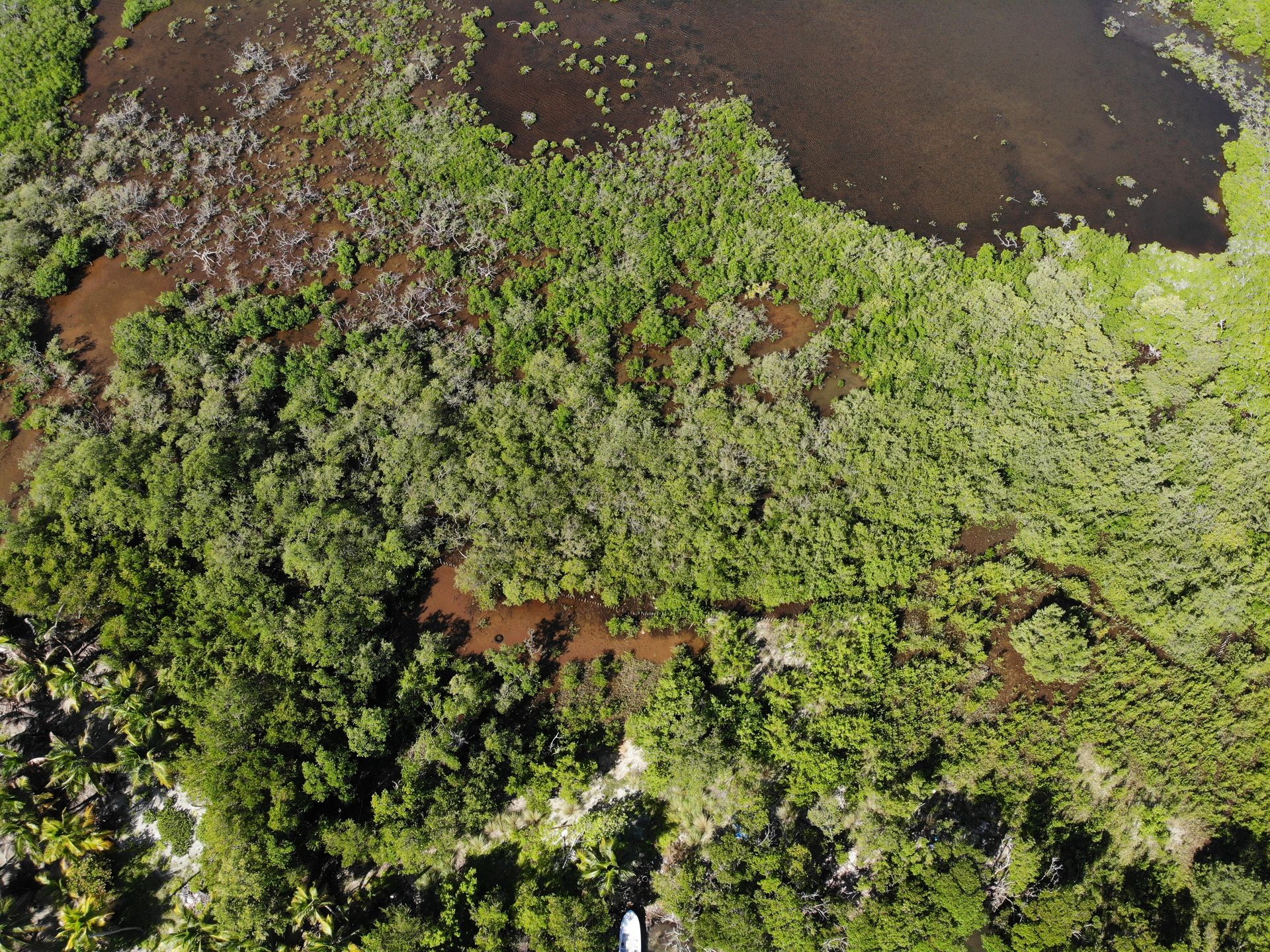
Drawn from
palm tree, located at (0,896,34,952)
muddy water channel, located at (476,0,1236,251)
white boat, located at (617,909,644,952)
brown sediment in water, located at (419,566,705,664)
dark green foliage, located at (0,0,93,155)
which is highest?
muddy water channel, located at (476,0,1236,251)

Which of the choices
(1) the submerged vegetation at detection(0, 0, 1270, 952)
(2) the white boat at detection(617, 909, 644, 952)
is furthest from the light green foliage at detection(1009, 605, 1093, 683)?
(2) the white boat at detection(617, 909, 644, 952)

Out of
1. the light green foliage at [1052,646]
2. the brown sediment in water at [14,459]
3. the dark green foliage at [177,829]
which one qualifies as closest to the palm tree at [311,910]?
the dark green foliage at [177,829]

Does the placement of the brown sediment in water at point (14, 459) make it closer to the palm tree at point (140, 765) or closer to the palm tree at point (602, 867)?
the palm tree at point (140, 765)

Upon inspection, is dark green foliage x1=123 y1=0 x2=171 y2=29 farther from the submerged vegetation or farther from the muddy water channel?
the muddy water channel

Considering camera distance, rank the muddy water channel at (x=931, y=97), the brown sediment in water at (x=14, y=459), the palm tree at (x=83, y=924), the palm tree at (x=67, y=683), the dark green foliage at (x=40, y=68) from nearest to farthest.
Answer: the palm tree at (x=83, y=924), the palm tree at (x=67, y=683), the brown sediment in water at (x=14, y=459), the dark green foliage at (x=40, y=68), the muddy water channel at (x=931, y=97)

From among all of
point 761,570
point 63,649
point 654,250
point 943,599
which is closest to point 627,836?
point 761,570

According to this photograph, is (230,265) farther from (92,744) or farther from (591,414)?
(92,744)
